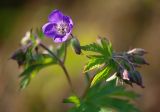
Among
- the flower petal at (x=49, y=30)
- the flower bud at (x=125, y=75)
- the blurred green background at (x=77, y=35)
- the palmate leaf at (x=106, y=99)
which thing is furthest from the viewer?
the blurred green background at (x=77, y=35)

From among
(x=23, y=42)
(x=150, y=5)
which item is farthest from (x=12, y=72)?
(x=23, y=42)

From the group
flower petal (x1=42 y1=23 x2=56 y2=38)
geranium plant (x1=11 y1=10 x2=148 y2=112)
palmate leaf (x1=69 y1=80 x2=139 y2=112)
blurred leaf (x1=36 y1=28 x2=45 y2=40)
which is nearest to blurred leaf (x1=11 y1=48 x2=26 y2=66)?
geranium plant (x1=11 y1=10 x2=148 y2=112)

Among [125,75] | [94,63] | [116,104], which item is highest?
[94,63]

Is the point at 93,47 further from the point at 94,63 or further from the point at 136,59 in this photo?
the point at 136,59

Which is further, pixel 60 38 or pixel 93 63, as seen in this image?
pixel 60 38

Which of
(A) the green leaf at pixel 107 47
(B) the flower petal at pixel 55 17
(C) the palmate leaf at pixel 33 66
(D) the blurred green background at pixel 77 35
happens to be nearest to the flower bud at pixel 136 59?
(A) the green leaf at pixel 107 47

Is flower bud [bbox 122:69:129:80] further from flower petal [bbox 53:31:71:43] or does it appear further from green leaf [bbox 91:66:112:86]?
flower petal [bbox 53:31:71:43]

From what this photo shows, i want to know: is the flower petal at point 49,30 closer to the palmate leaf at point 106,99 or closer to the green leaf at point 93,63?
the green leaf at point 93,63

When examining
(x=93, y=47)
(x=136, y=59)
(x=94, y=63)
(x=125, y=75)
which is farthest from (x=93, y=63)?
(x=136, y=59)
